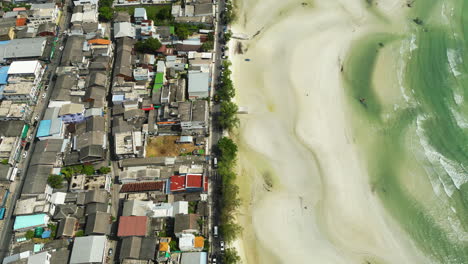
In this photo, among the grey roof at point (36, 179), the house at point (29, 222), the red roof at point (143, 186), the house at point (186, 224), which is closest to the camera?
the house at point (186, 224)

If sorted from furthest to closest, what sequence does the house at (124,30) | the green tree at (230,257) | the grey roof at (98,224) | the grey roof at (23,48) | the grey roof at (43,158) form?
1. the house at (124,30)
2. the grey roof at (23,48)
3. the grey roof at (43,158)
4. the grey roof at (98,224)
5. the green tree at (230,257)

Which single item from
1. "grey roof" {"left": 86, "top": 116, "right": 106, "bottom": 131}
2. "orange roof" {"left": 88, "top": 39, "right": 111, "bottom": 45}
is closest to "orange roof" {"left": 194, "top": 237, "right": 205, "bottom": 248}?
"grey roof" {"left": 86, "top": 116, "right": 106, "bottom": 131}

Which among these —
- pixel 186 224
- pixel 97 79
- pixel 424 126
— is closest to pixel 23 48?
pixel 97 79

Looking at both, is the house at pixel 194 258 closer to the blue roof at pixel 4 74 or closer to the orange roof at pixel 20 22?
the blue roof at pixel 4 74

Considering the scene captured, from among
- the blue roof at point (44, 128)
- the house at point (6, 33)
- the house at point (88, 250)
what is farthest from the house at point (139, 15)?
the house at point (88, 250)

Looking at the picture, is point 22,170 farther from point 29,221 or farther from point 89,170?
point 89,170

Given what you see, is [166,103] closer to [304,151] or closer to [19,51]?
[304,151]
